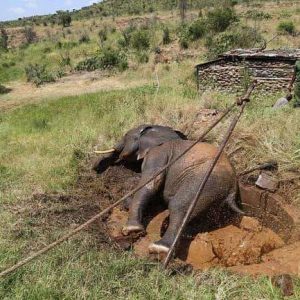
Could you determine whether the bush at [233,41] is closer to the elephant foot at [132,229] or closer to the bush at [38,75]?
the bush at [38,75]

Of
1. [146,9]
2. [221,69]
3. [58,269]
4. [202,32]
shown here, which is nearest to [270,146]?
[58,269]

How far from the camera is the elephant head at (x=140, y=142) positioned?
621 centimetres

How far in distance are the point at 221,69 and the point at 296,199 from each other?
7.39 meters

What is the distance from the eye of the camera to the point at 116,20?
3850 centimetres

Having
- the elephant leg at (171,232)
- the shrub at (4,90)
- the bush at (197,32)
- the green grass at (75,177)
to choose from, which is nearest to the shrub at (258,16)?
the bush at (197,32)

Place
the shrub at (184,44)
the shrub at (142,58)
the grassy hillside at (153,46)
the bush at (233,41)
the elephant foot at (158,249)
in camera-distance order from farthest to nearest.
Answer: the shrub at (184,44) < the shrub at (142,58) < the grassy hillside at (153,46) < the bush at (233,41) < the elephant foot at (158,249)

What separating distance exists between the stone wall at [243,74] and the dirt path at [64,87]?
10.8 ft

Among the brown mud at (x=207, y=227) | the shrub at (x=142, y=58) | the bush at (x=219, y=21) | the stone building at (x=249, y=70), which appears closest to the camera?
the brown mud at (x=207, y=227)

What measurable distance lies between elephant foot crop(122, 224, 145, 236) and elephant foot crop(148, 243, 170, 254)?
1.81ft

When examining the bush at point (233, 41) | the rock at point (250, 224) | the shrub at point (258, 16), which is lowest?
the shrub at point (258, 16)

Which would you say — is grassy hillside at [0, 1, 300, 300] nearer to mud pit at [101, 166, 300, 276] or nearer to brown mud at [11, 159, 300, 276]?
brown mud at [11, 159, 300, 276]

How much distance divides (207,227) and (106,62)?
575 inches

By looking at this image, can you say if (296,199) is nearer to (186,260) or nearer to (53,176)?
(186,260)

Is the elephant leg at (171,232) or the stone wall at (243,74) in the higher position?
the elephant leg at (171,232)
